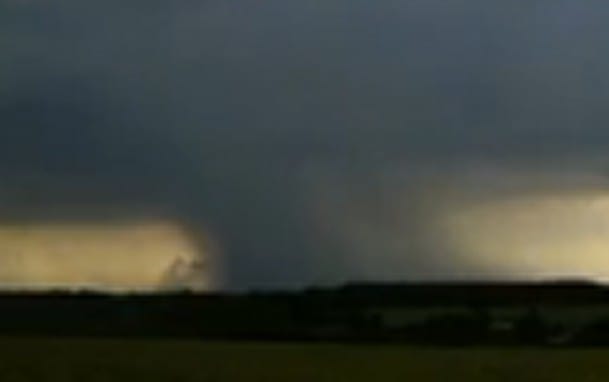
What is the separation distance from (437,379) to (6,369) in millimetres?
15723

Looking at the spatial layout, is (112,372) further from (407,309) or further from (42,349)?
(407,309)

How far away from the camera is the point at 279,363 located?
74875 millimetres

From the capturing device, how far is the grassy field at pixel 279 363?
6406 cm

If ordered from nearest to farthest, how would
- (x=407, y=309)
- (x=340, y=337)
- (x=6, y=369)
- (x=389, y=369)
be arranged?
(x=6, y=369), (x=389, y=369), (x=340, y=337), (x=407, y=309)

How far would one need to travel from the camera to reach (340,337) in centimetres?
11462

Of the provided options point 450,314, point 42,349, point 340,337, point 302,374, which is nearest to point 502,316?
point 450,314

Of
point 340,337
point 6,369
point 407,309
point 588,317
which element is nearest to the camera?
point 6,369

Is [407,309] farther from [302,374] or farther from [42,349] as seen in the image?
[302,374]

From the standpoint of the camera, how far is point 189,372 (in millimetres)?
65750

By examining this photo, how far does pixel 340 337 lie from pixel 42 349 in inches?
1486

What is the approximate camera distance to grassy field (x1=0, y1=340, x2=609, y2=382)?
64.1 metres

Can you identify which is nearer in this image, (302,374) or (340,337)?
(302,374)

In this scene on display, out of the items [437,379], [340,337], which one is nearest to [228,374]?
[437,379]

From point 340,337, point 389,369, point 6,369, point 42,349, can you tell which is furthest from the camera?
point 340,337
